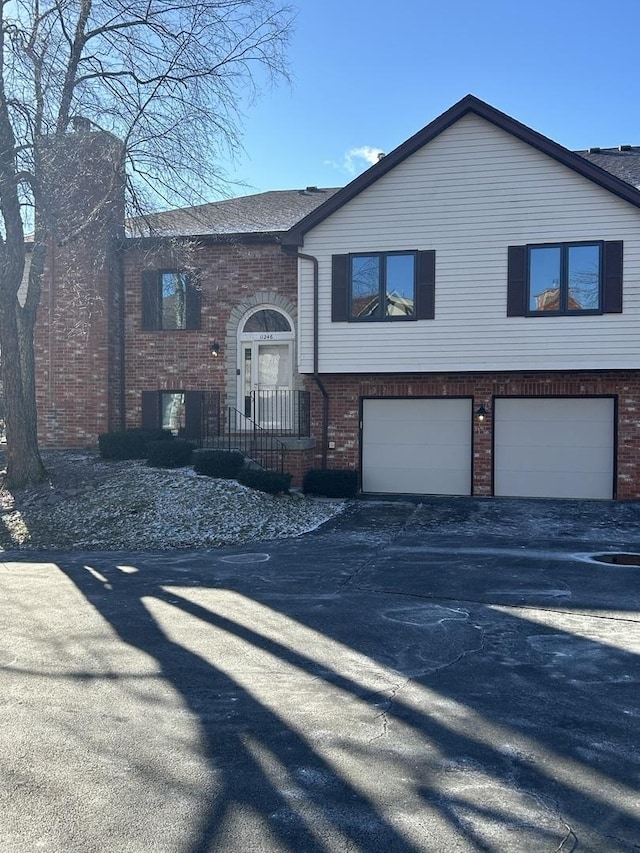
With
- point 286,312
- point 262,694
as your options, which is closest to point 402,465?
point 286,312

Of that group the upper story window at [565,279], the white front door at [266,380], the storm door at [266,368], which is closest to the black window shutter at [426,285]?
the upper story window at [565,279]

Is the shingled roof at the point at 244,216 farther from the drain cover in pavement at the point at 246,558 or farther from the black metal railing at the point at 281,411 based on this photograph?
the drain cover in pavement at the point at 246,558

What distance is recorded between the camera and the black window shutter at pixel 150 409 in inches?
694

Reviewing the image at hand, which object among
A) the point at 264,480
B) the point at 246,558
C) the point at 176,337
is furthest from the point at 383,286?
the point at 246,558

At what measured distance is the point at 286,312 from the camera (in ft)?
55.9

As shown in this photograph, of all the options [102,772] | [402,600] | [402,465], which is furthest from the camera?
[402,465]

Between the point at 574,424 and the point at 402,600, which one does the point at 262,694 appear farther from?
the point at 574,424

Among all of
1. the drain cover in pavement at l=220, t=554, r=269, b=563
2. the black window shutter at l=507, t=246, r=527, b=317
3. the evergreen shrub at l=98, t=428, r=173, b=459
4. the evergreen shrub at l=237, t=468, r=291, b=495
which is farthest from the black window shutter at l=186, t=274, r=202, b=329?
the drain cover in pavement at l=220, t=554, r=269, b=563

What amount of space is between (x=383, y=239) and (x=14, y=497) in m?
Answer: 8.97

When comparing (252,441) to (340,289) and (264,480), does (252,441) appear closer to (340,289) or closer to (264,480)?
(264,480)

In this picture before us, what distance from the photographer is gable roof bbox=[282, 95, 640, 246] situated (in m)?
13.6

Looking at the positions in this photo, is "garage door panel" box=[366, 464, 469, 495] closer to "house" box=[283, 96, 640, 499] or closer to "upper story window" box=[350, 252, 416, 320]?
"house" box=[283, 96, 640, 499]

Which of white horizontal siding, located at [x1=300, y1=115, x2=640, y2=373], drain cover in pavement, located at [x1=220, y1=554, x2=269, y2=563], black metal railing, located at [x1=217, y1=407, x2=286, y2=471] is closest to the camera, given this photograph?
drain cover in pavement, located at [x1=220, y1=554, x2=269, y2=563]

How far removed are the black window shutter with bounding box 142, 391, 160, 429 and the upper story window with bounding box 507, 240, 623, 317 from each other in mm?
8668
